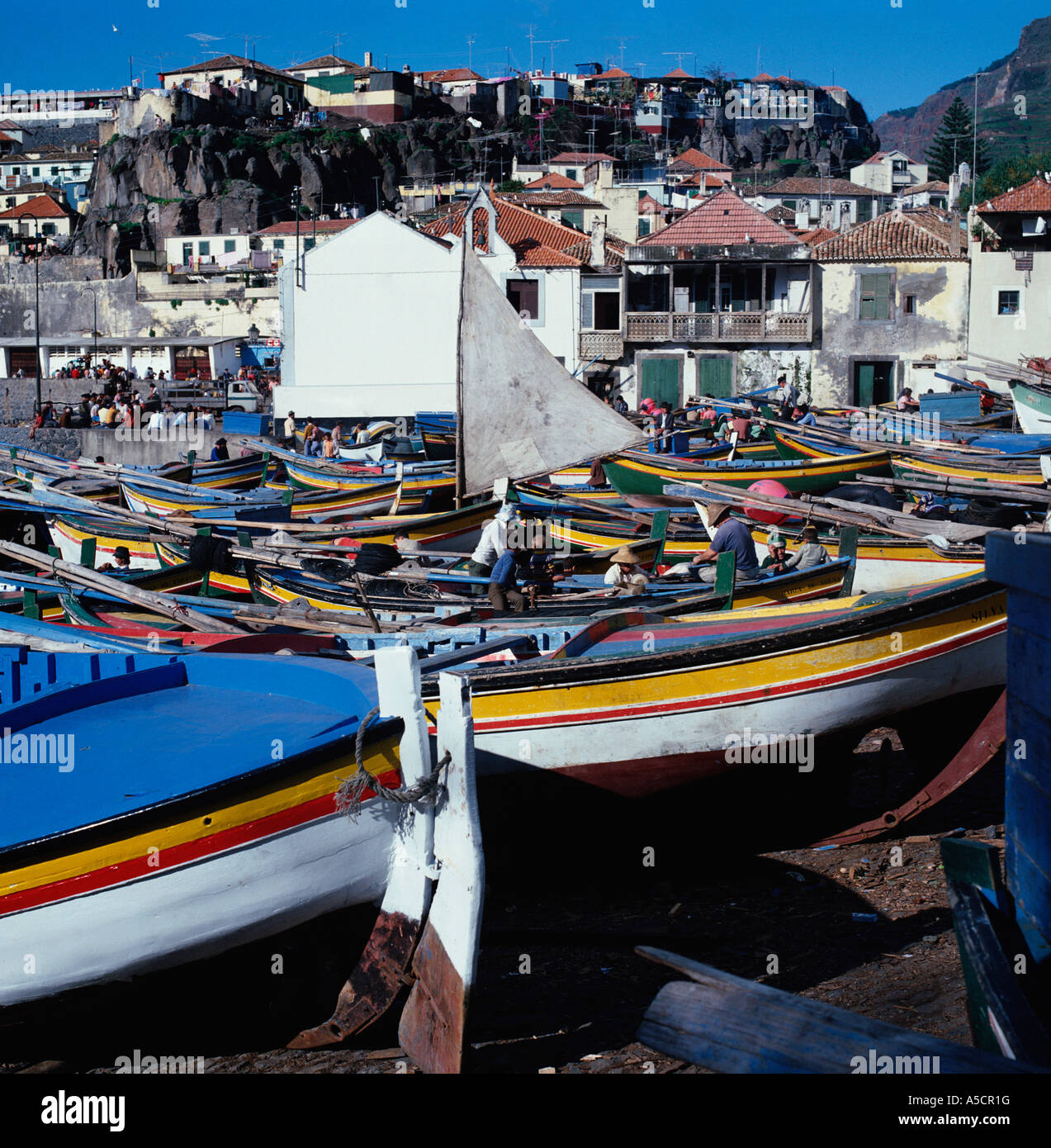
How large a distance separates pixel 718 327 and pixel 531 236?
9.09 m

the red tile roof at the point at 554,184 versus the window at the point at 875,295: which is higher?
the red tile roof at the point at 554,184

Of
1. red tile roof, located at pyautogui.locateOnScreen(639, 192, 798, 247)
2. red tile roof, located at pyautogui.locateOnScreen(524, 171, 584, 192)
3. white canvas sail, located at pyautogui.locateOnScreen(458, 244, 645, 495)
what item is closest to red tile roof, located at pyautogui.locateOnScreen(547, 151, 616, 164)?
red tile roof, located at pyautogui.locateOnScreen(524, 171, 584, 192)

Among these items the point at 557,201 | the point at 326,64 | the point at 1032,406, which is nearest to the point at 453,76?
the point at 326,64

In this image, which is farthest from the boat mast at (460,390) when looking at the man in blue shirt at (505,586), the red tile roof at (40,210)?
the red tile roof at (40,210)

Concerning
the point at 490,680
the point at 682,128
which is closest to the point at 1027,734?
the point at 490,680

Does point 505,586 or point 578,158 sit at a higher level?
point 578,158

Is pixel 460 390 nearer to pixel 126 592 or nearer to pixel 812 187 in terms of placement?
pixel 126 592

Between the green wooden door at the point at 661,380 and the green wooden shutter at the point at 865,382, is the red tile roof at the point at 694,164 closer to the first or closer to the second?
the green wooden door at the point at 661,380

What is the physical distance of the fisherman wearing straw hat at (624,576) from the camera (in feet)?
39.1

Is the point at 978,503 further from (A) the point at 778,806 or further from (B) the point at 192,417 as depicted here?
(B) the point at 192,417

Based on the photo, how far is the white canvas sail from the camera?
12.4m

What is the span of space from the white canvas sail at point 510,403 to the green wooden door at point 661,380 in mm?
29691

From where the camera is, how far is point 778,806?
834 cm

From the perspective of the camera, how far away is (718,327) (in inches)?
1615
